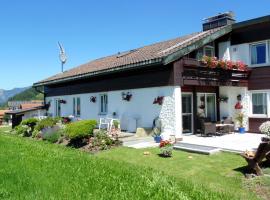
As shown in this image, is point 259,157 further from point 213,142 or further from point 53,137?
point 53,137

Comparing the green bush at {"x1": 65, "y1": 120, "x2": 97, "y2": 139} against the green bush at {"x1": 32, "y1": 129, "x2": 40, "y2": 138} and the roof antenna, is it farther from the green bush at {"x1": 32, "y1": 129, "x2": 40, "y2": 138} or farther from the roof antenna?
the roof antenna

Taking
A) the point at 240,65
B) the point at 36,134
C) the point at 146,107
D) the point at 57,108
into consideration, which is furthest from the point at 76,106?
the point at 240,65

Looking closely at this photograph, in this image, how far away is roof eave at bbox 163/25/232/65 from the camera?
16133 millimetres

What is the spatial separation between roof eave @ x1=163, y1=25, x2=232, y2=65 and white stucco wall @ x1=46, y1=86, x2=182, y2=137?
1.37m

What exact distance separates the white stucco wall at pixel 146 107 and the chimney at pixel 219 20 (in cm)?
713

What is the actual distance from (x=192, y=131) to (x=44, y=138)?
8077mm

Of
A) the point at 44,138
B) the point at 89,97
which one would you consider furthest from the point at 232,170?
the point at 89,97

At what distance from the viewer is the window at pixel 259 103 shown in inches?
763

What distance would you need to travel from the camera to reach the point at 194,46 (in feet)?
57.8

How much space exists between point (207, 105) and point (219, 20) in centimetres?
578

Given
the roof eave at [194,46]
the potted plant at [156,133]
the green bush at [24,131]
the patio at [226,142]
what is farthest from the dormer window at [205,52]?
the green bush at [24,131]

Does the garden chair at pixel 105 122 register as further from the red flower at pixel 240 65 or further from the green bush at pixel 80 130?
the red flower at pixel 240 65

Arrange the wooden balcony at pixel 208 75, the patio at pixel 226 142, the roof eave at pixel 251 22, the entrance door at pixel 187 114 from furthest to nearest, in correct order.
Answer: the roof eave at pixel 251 22 → the entrance door at pixel 187 114 → the wooden balcony at pixel 208 75 → the patio at pixel 226 142

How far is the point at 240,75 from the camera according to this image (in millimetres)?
19719
